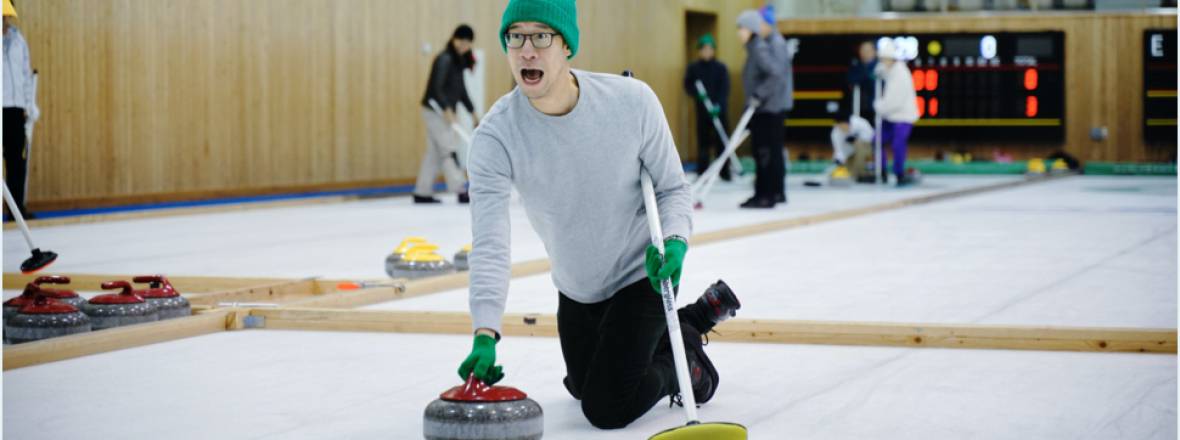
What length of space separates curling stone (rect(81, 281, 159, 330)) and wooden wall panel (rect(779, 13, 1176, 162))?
15.8m

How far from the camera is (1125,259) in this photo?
660cm

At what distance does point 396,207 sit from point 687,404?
9110mm

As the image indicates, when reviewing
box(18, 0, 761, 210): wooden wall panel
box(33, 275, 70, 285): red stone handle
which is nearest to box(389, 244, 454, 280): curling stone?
box(33, 275, 70, 285): red stone handle

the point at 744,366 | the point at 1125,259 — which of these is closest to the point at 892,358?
the point at 744,366

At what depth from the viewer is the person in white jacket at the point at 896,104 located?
1393 centimetres

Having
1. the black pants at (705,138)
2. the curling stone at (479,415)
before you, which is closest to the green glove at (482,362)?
the curling stone at (479,415)

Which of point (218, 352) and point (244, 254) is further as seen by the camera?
point (244, 254)

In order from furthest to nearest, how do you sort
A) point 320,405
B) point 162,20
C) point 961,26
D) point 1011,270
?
1. point 961,26
2. point 162,20
3. point 1011,270
4. point 320,405

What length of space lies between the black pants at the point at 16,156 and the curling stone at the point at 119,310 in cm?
509

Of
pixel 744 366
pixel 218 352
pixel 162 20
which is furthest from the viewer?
pixel 162 20

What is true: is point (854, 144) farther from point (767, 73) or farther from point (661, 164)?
point (661, 164)

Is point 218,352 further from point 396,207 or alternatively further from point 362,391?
point 396,207

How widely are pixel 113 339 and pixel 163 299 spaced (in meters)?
0.39

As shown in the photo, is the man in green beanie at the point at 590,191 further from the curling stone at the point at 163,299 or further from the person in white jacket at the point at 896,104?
the person in white jacket at the point at 896,104
